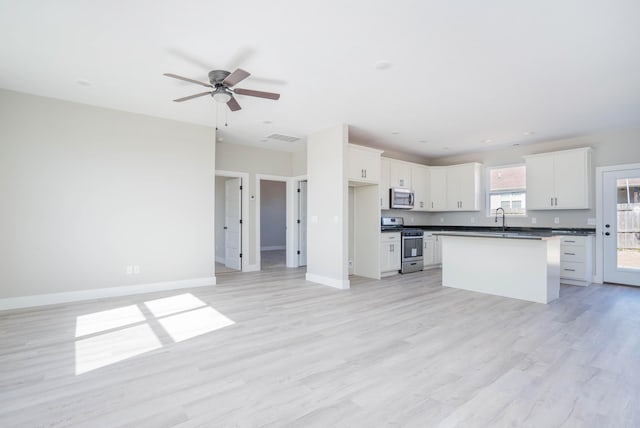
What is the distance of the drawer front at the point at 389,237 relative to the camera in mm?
6248

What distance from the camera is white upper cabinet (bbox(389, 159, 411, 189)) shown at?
22.7 feet

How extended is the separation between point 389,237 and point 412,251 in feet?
2.82

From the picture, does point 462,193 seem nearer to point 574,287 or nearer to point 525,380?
point 574,287

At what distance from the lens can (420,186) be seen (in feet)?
25.2

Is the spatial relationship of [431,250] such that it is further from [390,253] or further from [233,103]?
[233,103]

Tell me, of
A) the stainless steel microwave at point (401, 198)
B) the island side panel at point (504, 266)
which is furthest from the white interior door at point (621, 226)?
the stainless steel microwave at point (401, 198)

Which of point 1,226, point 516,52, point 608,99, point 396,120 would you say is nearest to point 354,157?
point 396,120

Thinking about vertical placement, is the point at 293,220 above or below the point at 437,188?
below

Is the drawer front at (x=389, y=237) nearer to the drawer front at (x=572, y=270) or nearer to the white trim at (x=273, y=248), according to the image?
the drawer front at (x=572, y=270)

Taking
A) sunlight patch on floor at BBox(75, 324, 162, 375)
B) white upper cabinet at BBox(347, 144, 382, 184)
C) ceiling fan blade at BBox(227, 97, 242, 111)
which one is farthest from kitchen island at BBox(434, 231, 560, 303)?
sunlight patch on floor at BBox(75, 324, 162, 375)

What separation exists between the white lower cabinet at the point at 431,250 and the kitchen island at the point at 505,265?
1685 millimetres

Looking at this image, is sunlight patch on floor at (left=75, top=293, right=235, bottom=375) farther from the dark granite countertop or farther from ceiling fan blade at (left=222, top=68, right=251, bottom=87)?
the dark granite countertop

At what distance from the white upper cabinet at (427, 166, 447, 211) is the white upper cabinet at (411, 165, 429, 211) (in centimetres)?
13

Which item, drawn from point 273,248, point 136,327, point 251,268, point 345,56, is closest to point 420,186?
point 251,268
